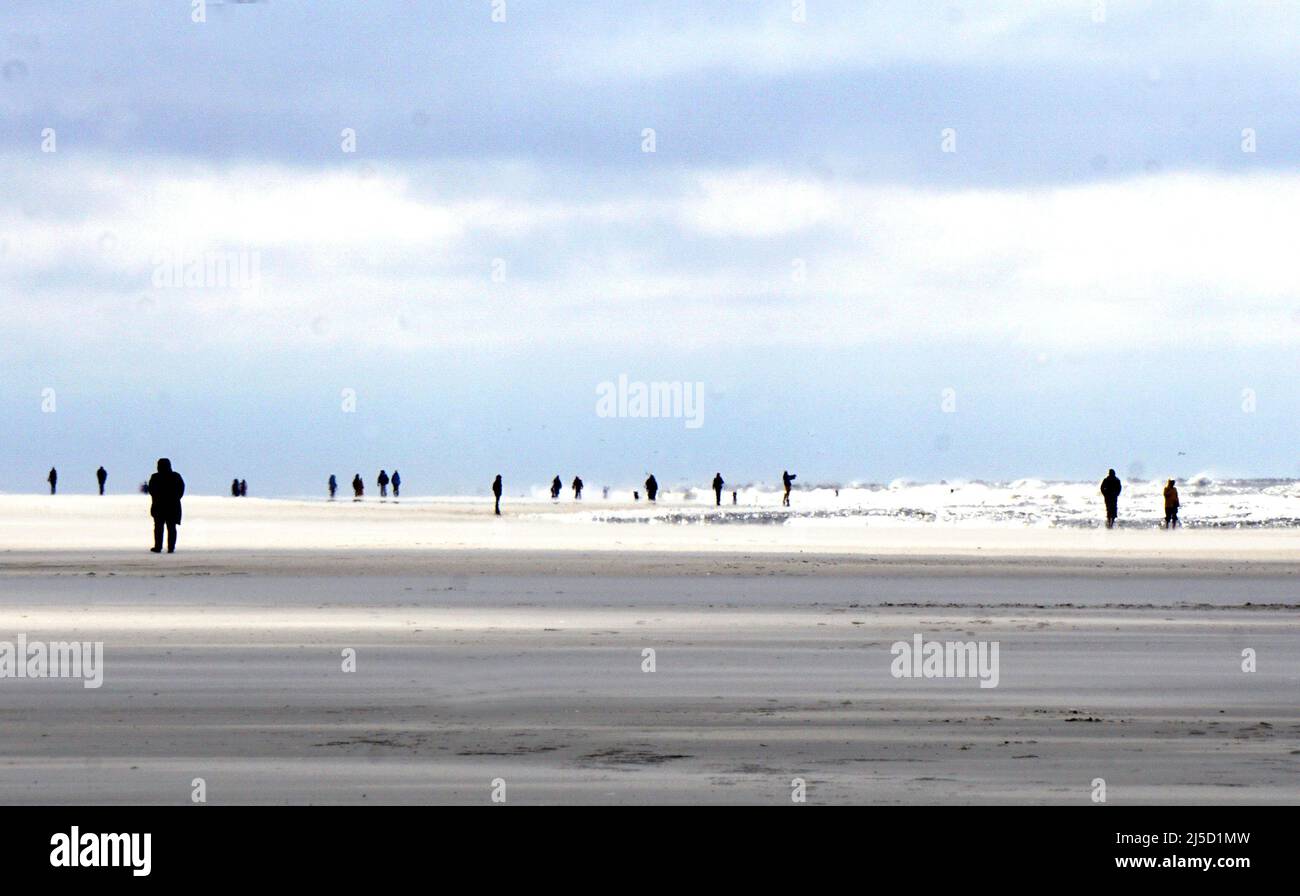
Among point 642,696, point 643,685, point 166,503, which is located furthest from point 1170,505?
point 642,696

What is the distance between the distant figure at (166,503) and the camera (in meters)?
36.7

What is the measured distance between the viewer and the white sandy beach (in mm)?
11852

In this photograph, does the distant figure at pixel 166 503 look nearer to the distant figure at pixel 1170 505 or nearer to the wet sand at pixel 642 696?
the wet sand at pixel 642 696

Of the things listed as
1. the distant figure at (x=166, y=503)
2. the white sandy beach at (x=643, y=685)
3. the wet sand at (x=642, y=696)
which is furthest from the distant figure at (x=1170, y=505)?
the distant figure at (x=166, y=503)

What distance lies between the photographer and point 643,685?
16.2 metres

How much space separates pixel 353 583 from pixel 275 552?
31.9ft

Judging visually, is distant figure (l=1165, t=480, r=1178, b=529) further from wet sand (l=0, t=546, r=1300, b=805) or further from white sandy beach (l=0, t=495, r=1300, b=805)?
wet sand (l=0, t=546, r=1300, b=805)

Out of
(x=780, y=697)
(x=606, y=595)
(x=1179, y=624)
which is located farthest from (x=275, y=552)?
(x=780, y=697)

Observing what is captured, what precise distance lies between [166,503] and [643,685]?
2307 centimetres

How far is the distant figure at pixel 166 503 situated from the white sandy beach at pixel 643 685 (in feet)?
A: 8.33

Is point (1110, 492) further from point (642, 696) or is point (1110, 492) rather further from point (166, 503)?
point (642, 696)

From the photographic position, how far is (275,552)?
37719 mm

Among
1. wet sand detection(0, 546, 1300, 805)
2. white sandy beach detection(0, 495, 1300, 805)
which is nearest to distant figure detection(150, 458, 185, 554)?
white sandy beach detection(0, 495, 1300, 805)
